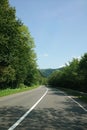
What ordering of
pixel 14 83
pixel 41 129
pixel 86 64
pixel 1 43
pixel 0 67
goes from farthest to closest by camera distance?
1. pixel 14 83
2. pixel 86 64
3. pixel 0 67
4. pixel 1 43
5. pixel 41 129

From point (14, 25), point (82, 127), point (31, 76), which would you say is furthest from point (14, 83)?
point (82, 127)

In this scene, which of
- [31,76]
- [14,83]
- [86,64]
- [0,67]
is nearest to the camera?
[0,67]

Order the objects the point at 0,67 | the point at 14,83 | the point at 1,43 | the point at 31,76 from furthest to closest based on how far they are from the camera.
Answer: the point at 31,76
the point at 14,83
the point at 0,67
the point at 1,43

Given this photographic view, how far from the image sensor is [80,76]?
70500mm

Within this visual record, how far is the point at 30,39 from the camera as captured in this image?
78.0m

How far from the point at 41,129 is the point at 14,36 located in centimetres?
3210

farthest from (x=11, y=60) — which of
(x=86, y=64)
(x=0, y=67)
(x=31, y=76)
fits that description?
(x=31, y=76)

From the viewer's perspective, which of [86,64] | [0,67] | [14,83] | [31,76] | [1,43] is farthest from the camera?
[31,76]

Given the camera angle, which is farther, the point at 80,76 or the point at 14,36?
the point at 80,76

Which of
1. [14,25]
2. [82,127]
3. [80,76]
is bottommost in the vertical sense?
[82,127]

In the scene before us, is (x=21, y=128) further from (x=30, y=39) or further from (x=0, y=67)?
(x=30, y=39)

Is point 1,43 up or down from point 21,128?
up

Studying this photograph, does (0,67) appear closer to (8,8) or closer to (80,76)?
(8,8)

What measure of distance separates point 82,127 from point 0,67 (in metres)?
35.2
